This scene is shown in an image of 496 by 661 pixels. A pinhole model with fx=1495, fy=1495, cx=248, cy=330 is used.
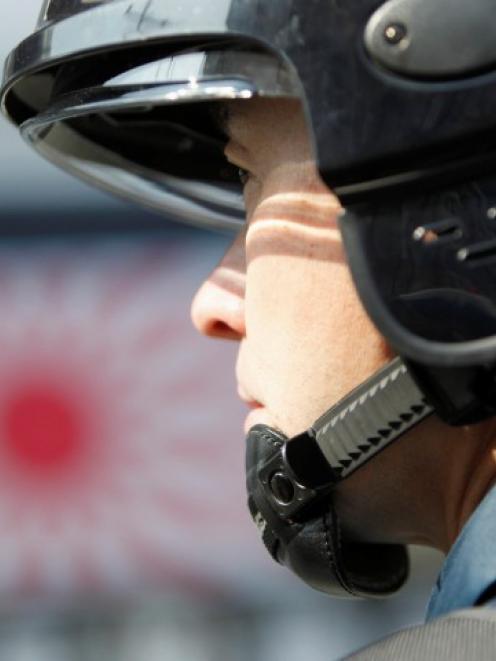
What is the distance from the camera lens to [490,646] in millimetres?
1278

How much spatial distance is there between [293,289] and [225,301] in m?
0.18

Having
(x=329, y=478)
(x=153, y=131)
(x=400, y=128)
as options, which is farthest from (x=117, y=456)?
(x=400, y=128)

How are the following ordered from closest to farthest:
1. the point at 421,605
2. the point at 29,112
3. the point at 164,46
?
1. the point at 164,46
2. the point at 29,112
3. the point at 421,605

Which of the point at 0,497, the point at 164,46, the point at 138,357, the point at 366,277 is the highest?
the point at 164,46

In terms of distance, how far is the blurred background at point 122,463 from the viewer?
4617mm

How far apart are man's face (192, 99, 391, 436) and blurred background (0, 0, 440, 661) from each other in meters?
2.90

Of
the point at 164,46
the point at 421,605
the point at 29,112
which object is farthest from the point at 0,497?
the point at 164,46

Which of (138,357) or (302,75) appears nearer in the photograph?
(302,75)

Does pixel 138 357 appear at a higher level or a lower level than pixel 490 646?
lower

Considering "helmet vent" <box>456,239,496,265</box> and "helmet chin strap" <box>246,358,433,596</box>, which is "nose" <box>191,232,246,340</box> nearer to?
"helmet chin strap" <box>246,358,433,596</box>

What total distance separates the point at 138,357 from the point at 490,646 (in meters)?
3.64

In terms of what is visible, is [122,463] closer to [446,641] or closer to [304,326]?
[304,326]

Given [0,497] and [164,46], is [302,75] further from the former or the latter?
[0,497]

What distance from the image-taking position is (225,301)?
1.86 meters
